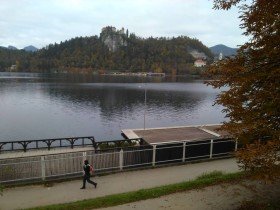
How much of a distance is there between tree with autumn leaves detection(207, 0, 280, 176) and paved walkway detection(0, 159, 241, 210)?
6022mm

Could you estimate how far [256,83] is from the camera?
13.0 meters

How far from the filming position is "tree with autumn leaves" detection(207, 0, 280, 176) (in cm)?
1186

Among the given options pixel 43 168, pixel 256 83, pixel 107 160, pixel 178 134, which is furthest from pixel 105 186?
pixel 178 134

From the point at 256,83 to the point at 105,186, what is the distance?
888 centimetres

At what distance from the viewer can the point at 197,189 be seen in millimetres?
15555

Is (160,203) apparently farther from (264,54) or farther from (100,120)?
(100,120)

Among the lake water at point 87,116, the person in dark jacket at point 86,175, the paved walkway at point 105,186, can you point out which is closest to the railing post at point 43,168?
the paved walkway at point 105,186

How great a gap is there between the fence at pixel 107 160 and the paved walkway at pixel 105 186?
0.61m

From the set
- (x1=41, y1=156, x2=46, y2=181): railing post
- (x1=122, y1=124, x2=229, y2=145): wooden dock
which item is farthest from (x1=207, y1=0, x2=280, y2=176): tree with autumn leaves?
(x1=122, y1=124, x2=229, y2=145): wooden dock

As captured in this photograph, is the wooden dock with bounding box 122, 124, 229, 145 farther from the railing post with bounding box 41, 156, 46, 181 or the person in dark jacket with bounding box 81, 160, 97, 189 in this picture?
the railing post with bounding box 41, 156, 46, 181

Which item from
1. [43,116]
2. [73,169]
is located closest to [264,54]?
[73,169]

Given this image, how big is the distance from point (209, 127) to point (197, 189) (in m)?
17.2

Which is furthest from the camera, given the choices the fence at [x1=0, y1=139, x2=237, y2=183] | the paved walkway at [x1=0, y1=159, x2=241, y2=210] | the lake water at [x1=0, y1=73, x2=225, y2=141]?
the lake water at [x1=0, y1=73, x2=225, y2=141]

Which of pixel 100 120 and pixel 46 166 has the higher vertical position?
pixel 46 166
